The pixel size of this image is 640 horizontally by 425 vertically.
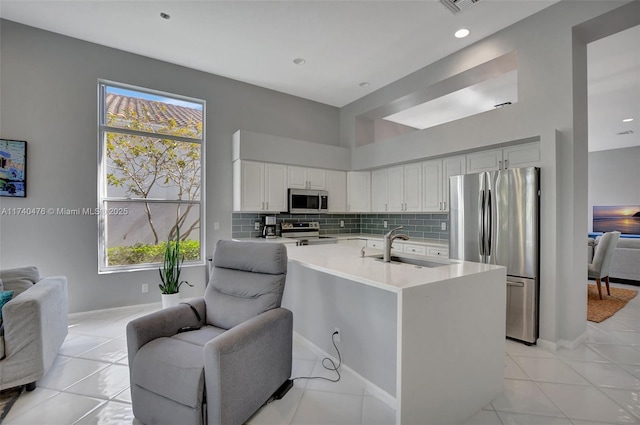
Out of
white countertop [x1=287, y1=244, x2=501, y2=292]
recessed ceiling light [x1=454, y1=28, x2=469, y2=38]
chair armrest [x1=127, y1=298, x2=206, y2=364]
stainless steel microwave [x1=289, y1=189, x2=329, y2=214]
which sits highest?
recessed ceiling light [x1=454, y1=28, x2=469, y2=38]

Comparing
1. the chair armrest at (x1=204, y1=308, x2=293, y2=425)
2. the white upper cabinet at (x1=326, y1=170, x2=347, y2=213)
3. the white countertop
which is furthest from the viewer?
the white upper cabinet at (x1=326, y1=170, x2=347, y2=213)

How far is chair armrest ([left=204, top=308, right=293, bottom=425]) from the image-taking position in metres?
1.52

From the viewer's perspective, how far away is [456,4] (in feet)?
8.89

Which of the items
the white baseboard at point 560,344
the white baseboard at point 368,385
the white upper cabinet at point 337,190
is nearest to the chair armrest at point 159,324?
the white baseboard at point 368,385

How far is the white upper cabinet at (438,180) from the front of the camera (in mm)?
3945

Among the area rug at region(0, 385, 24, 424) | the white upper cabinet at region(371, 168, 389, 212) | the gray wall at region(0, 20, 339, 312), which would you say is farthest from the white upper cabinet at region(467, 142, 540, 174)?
the area rug at region(0, 385, 24, 424)

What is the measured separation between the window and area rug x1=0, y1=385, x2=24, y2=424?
68.5 inches

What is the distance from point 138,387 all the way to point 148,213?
278 cm

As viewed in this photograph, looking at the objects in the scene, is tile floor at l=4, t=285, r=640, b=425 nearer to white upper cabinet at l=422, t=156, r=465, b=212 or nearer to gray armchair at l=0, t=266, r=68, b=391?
gray armchair at l=0, t=266, r=68, b=391

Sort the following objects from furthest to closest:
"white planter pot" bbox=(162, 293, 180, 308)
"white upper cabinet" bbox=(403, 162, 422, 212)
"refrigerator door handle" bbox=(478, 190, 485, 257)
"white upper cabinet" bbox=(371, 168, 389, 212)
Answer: "white upper cabinet" bbox=(371, 168, 389, 212)
"white upper cabinet" bbox=(403, 162, 422, 212)
"white planter pot" bbox=(162, 293, 180, 308)
"refrigerator door handle" bbox=(478, 190, 485, 257)

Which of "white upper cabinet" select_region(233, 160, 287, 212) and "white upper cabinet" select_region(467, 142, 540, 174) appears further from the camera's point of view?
"white upper cabinet" select_region(233, 160, 287, 212)

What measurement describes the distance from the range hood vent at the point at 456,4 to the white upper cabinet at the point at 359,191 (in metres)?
2.88

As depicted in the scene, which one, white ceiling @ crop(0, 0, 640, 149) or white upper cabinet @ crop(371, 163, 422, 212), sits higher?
white ceiling @ crop(0, 0, 640, 149)

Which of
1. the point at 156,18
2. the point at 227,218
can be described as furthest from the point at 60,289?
the point at 156,18
